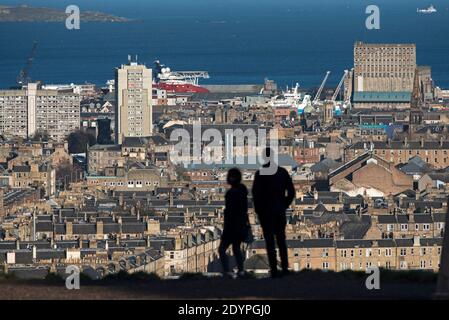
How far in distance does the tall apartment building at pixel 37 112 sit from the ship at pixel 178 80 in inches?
1044

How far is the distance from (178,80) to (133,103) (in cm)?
4846

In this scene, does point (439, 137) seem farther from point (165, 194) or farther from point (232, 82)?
point (232, 82)

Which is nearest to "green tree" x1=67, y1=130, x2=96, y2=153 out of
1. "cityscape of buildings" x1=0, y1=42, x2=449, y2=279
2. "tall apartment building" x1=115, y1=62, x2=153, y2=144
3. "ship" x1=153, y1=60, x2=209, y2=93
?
"cityscape of buildings" x1=0, y1=42, x2=449, y2=279

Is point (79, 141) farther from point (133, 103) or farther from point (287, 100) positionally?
point (287, 100)

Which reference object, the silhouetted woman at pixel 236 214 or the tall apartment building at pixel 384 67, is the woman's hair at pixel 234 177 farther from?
the tall apartment building at pixel 384 67

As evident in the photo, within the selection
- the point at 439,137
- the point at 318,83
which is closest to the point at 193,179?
the point at 439,137

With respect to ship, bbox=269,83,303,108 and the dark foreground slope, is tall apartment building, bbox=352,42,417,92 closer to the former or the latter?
ship, bbox=269,83,303,108

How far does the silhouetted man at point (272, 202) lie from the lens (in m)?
16.8

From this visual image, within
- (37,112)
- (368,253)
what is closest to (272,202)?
(368,253)

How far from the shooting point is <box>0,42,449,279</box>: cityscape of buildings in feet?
135

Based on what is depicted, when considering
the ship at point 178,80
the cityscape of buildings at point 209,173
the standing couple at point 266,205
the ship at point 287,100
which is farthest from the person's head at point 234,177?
the ship at point 178,80

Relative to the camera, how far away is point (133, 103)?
87.6 meters

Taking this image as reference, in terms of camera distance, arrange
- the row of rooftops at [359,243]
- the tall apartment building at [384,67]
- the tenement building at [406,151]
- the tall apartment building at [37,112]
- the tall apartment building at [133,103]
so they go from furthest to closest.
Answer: the tall apartment building at [384,67] → the tall apartment building at [37,112] → the tall apartment building at [133,103] → the tenement building at [406,151] → the row of rooftops at [359,243]

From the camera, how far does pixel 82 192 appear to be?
57.8 m
